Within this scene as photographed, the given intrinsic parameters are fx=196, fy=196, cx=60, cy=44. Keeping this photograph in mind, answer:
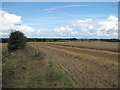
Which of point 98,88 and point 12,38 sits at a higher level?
point 12,38

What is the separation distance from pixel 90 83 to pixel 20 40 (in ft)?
72.1

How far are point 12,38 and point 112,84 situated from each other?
2252 centimetres

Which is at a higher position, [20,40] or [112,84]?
[20,40]

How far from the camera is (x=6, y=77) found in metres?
10.1

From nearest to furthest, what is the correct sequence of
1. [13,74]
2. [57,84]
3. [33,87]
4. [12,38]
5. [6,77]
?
1. [33,87]
2. [57,84]
3. [6,77]
4. [13,74]
5. [12,38]

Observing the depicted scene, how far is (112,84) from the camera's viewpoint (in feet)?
31.1

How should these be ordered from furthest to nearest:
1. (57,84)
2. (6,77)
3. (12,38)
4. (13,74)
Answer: (12,38), (13,74), (6,77), (57,84)

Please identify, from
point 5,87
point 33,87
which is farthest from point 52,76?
point 5,87

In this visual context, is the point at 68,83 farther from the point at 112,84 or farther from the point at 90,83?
the point at 112,84

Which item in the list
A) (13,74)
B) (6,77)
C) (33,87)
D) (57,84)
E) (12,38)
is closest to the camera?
(33,87)

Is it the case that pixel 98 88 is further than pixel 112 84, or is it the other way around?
pixel 112 84

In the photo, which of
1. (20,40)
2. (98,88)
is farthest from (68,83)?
(20,40)

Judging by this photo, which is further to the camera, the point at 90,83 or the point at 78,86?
the point at 90,83

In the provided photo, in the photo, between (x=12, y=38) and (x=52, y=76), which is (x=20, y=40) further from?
(x=52, y=76)
